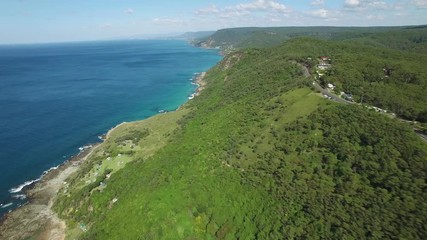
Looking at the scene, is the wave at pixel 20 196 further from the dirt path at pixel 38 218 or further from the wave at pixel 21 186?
the wave at pixel 21 186

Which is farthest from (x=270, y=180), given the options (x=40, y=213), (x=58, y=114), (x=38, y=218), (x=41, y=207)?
(x=58, y=114)

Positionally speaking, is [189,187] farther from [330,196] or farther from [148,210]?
[330,196]

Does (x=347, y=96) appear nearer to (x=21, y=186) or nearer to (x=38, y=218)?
(x=38, y=218)

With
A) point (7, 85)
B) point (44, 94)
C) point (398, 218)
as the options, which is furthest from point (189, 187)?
point (7, 85)

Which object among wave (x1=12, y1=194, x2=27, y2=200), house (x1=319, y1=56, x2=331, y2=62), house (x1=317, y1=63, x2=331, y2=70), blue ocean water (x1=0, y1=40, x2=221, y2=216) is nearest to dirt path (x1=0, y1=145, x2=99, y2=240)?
wave (x1=12, y1=194, x2=27, y2=200)

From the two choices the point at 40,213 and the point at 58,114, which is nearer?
the point at 40,213

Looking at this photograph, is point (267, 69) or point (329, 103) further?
point (267, 69)

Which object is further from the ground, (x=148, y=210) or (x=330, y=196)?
(x=330, y=196)
